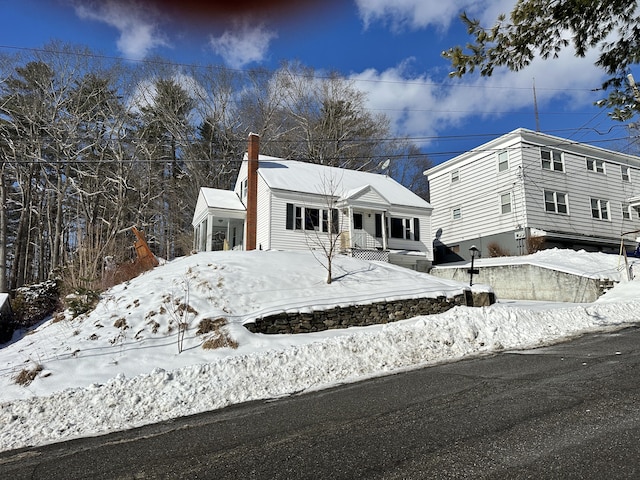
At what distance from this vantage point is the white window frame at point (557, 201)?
2343 centimetres

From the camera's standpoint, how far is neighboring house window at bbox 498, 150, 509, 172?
78.7 feet

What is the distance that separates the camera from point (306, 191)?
795 inches

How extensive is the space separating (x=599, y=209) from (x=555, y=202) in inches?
156

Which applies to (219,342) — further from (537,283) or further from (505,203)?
(505,203)

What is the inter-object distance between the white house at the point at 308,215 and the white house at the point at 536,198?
15.0 feet

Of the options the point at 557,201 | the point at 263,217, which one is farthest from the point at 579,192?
the point at 263,217

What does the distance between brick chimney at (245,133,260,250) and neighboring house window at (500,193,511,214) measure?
1438cm

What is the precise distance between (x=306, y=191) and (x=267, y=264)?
24.9 ft

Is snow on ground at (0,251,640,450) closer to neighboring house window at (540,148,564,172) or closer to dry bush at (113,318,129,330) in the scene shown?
dry bush at (113,318,129,330)

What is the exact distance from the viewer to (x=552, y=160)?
953 inches

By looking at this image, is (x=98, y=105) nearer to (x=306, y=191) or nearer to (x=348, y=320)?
(x=306, y=191)

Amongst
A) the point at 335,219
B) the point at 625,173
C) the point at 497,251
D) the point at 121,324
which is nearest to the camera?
the point at 121,324

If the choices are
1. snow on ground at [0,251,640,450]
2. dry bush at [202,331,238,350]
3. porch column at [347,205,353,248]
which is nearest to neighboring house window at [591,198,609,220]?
snow on ground at [0,251,640,450]

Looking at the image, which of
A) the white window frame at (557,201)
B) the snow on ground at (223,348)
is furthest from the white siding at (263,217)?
the white window frame at (557,201)
